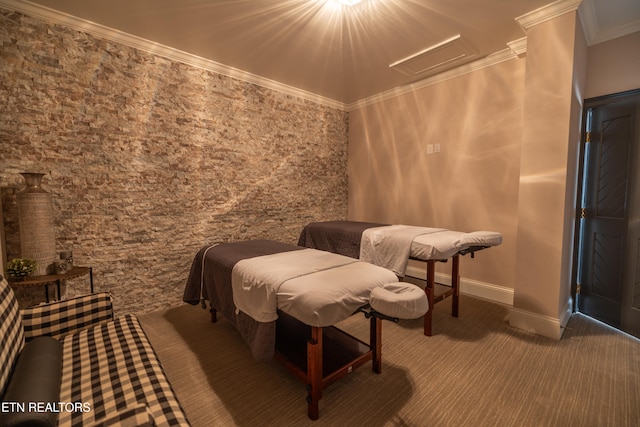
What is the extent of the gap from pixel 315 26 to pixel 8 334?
288 centimetres

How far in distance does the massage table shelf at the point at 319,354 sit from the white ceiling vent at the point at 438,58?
2.75 m

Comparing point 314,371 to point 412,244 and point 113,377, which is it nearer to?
point 113,377

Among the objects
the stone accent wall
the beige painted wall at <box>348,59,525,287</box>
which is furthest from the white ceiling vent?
the stone accent wall

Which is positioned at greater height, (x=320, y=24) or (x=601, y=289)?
(x=320, y=24)

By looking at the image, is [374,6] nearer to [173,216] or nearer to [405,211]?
[405,211]

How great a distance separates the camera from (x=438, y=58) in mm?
2986

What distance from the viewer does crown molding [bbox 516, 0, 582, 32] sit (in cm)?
207

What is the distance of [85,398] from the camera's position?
104 cm

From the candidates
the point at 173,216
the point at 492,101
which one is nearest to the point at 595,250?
the point at 492,101

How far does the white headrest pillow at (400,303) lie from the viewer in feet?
4.38

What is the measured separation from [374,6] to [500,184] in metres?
2.19

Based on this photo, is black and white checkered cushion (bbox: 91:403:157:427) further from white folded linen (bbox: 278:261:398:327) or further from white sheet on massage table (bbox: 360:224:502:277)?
white sheet on massage table (bbox: 360:224:502:277)

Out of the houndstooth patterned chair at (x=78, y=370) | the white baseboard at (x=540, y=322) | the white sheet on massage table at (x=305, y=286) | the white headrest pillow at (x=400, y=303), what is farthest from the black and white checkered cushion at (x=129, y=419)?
the white baseboard at (x=540, y=322)

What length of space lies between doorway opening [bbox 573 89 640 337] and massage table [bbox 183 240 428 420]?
238 cm
